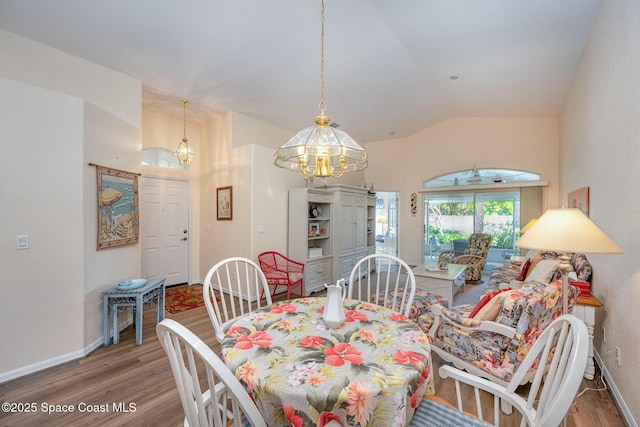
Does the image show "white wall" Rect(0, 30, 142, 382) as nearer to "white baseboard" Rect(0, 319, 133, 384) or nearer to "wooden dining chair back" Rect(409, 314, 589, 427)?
"white baseboard" Rect(0, 319, 133, 384)

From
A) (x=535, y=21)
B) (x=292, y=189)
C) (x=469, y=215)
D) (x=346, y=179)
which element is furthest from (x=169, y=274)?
(x=469, y=215)

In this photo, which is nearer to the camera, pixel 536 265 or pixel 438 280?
pixel 536 265

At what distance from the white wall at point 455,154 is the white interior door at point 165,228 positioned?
4.64 m

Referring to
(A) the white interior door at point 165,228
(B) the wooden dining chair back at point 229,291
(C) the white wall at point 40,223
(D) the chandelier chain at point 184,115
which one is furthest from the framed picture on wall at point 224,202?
(C) the white wall at point 40,223

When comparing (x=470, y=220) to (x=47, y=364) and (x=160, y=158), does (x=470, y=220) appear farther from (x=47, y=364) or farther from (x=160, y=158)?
(x=47, y=364)

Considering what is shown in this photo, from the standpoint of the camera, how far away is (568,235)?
1.69m

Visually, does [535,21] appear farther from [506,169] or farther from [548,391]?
[506,169]

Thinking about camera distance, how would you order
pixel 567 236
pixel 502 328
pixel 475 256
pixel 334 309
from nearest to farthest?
pixel 334 309 < pixel 567 236 < pixel 502 328 < pixel 475 256

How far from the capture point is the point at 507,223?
6.11 m

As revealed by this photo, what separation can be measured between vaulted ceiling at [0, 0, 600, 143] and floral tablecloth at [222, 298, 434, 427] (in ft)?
9.49

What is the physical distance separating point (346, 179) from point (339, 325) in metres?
5.43

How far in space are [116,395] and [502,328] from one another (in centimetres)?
285

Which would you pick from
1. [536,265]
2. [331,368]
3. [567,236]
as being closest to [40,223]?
[331,368]

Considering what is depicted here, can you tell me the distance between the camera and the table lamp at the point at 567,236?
5.32 feet
